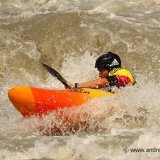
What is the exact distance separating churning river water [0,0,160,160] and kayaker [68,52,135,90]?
0.13m

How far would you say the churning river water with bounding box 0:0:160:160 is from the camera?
579 cm

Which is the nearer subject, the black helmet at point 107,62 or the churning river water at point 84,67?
the churning river water at point 84,67

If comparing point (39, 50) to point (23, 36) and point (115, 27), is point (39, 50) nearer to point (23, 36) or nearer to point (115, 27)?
point (23, 36)

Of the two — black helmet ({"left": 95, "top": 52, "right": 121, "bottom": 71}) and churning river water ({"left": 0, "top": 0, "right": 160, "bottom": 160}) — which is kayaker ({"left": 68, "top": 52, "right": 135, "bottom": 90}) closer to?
black helmet ({"left": 95, "top": 52, "right": 121, "bottom": 71})

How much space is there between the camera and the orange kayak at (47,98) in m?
6.72

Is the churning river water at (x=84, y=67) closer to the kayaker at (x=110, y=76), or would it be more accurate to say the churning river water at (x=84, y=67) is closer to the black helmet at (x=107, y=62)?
the kayaker at (x=110, y=76)

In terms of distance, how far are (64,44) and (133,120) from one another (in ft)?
13.1

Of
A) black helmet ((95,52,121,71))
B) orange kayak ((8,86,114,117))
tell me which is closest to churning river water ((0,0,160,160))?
orange kayak ((8,86,114,117))

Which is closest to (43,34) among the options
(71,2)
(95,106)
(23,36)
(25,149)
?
(23,36)

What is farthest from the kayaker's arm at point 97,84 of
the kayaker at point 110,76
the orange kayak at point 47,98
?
the orange kayak at point 47,98

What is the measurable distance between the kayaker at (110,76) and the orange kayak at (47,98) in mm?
194

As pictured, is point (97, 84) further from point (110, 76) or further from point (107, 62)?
point (107, 62)

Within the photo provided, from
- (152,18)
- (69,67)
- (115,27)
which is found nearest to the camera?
(69,67)

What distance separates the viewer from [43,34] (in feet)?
35.0
